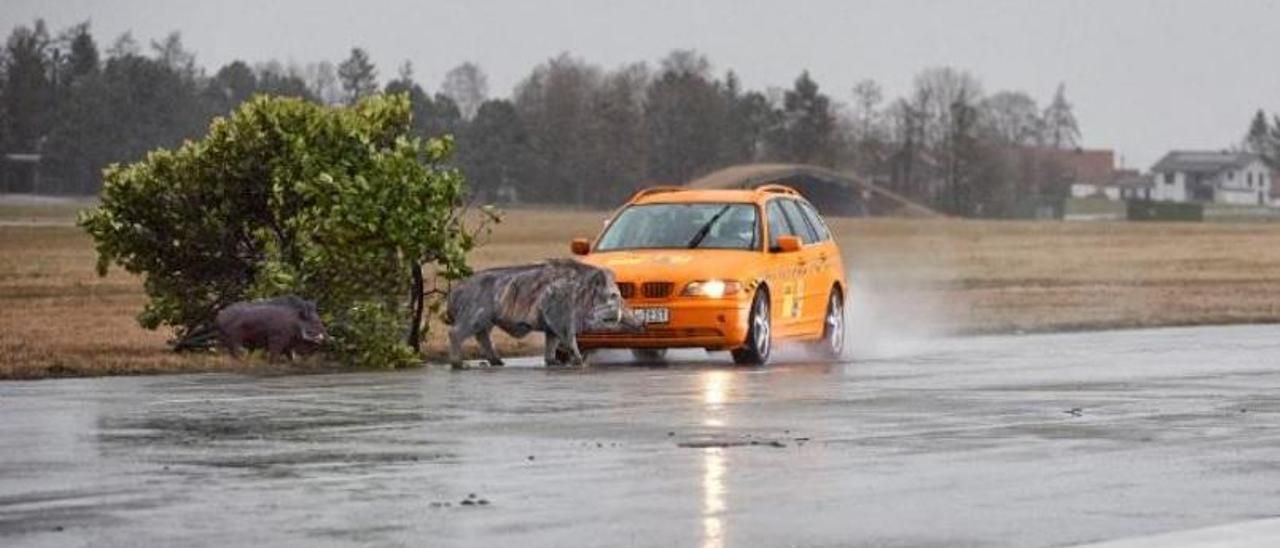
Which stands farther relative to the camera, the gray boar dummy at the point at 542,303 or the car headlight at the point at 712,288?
the car headlight at the point at 712,288

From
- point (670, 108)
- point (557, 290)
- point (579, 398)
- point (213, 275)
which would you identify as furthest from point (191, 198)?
point (670, 108)

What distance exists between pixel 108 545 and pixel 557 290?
13.6m

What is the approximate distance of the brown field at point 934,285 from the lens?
28.6m

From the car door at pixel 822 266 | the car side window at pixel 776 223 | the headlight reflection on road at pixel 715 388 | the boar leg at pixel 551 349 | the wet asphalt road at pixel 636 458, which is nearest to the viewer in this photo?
the wet asphalt road at pixel 636 458

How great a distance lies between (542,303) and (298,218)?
8.30ft

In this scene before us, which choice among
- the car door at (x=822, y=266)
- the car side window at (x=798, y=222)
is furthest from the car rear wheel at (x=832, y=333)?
the car side window at (x=798, y=222)

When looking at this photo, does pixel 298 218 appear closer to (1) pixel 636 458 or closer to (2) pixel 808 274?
(2) pixel 808 274

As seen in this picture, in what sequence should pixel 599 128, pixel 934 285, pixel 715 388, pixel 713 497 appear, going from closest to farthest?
1. pixel 713 497
2. pixel 715 388
3. pixel 934 285
4. pixel 599 128

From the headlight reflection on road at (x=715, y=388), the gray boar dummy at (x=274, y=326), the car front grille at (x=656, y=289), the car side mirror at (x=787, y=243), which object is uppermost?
the car side mirror at (x=787, y=243)

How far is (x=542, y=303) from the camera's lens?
24.4m

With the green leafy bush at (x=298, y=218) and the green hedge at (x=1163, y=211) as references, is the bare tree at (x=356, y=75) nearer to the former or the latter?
the green hedge at (x=1163, y=211)

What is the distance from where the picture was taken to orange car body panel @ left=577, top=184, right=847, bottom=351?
81.5 ft

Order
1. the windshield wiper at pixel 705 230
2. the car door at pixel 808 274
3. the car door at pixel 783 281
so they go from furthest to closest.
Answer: the car door at pixel 808 274 → the windshield wiper at pixel 705 230 → the car door at pixel 783 281

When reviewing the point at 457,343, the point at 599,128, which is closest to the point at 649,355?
the point at 457,343
